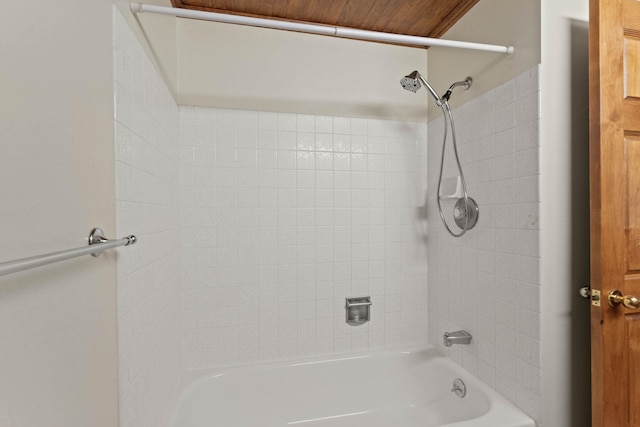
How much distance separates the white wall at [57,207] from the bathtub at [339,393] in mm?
867

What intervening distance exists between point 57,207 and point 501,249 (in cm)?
154

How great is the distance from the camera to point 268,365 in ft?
5.88

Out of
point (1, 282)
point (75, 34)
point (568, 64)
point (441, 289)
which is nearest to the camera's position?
point (1, 282)

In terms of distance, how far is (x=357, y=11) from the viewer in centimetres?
173

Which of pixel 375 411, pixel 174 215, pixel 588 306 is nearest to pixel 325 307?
pixel 375 411

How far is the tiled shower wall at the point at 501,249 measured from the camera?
128 cm

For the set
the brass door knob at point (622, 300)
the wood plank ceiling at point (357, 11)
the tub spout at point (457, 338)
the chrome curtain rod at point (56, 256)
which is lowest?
the tub spout at point (457, 338)

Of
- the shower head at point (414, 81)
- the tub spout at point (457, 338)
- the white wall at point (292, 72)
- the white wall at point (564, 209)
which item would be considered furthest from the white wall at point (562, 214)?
the white wall at point (292, 72)

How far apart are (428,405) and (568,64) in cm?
176

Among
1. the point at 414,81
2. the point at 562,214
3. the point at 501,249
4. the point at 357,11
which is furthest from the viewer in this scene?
the point at 357,11

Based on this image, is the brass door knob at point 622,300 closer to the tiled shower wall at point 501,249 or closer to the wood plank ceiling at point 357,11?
the tiled shower wall at point 501,249

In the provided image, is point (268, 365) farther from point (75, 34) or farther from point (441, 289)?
point (75, 34)

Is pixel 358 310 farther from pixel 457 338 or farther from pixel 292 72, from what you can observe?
pixel 292 72

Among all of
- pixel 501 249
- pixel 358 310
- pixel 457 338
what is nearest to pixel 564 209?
pixel 501 249
